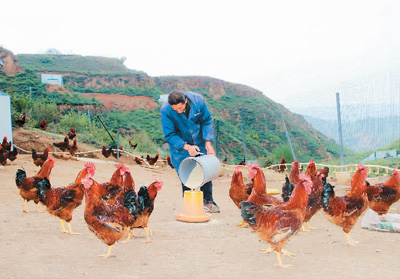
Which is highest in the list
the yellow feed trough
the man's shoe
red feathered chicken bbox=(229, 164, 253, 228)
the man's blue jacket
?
the man's blue jacket

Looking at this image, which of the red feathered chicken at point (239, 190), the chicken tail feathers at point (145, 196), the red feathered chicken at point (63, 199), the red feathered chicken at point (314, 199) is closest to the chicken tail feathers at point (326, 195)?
the red feathered chicken at point (314, 199)

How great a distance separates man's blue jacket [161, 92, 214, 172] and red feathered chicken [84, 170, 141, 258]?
2.04 meters

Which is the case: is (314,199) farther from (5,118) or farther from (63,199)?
(5,118)

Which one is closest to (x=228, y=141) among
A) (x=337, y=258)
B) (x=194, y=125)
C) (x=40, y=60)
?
(x=194, y=125)

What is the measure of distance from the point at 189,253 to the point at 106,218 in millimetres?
1019

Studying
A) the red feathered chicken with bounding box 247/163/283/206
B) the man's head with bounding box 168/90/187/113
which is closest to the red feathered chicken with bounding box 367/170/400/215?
the red feathered chicken with bounding box 247/163/283/206

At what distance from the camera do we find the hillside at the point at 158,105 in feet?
57.8

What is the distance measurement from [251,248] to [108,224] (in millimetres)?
1729

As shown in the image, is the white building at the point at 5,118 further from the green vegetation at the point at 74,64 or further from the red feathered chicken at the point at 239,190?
the green vegetation at the point at 74,64

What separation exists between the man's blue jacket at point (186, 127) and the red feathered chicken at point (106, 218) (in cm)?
204

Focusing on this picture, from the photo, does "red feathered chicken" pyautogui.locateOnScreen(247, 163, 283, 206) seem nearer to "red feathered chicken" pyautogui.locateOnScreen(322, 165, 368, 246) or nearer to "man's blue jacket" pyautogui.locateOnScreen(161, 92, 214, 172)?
"red feathered chicken" pyautogui.locateOnScreen(322, 165, 368, 246)

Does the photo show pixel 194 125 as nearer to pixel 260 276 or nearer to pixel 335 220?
pixel 335 220

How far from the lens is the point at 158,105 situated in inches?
1902

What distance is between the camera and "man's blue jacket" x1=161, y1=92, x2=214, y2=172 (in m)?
6.11
